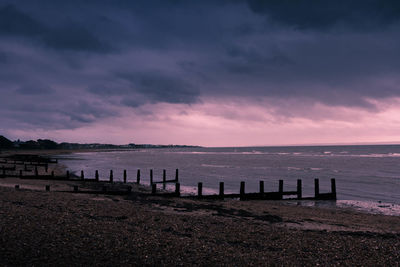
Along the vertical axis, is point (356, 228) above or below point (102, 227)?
below

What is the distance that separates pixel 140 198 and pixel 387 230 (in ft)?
46.7

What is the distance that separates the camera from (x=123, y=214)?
13.2 meters

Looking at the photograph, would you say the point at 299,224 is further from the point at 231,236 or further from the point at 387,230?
the point at 231,236

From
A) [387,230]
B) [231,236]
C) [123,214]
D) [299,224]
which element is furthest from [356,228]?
[123,214]

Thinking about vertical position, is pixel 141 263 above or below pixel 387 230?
above

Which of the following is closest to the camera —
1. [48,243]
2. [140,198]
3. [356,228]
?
[48,243]

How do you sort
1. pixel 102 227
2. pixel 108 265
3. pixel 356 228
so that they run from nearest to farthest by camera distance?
pixel 108 265 → pixel 102 227 → pixel 356 228

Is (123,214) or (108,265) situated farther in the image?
(123,214)

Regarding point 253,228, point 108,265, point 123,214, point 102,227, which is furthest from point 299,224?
point 108,265

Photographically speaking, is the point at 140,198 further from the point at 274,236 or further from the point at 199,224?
the point at 274,236

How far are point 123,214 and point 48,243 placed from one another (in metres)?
5.22

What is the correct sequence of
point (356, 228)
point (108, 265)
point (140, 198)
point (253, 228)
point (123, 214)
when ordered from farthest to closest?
point (140, 198) → point (356, 228) → point (123, 214) → point (253, 228) → point (108, 265)

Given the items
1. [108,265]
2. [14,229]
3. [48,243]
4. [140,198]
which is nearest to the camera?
[108,265]

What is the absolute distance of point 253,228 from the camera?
11820mm
